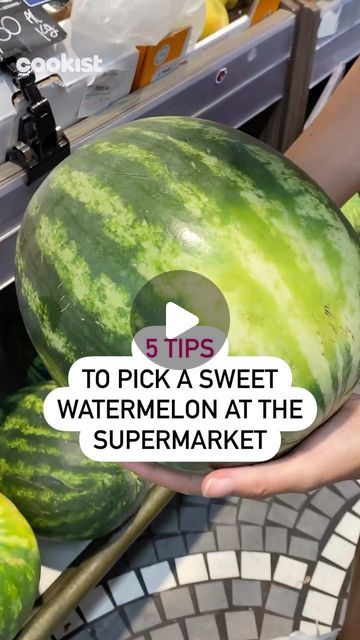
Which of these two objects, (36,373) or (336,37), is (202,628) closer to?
(36,373)

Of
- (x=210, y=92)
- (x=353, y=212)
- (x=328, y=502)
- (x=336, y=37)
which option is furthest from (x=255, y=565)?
(x=336, y=37)

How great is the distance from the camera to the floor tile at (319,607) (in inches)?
61.4

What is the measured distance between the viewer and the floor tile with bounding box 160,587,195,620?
1.54 metres

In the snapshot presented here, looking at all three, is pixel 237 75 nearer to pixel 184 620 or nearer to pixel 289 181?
pixel 289 181

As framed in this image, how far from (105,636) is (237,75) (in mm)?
1270

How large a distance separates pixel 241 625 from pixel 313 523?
33 cm

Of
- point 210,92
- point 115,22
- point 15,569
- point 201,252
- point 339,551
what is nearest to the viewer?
point 201,252

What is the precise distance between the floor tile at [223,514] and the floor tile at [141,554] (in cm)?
17

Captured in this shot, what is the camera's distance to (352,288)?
2.53ft

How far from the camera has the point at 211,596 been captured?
5.15 feet

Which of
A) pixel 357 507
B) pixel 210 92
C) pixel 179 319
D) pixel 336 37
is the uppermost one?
pixel 179 319

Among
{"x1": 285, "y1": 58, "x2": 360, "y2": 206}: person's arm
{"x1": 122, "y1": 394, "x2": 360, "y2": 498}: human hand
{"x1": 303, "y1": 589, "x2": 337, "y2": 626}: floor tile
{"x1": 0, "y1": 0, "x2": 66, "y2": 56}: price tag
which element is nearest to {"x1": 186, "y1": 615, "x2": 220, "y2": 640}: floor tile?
{"x1": 303, "y1": 589, "x2": 337, "y2": 626}: floor tile

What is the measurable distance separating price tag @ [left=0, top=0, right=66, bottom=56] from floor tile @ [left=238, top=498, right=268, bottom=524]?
118 cm

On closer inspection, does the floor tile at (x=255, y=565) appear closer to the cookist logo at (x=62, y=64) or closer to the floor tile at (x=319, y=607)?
the floor tile at (x=319, y=607)
